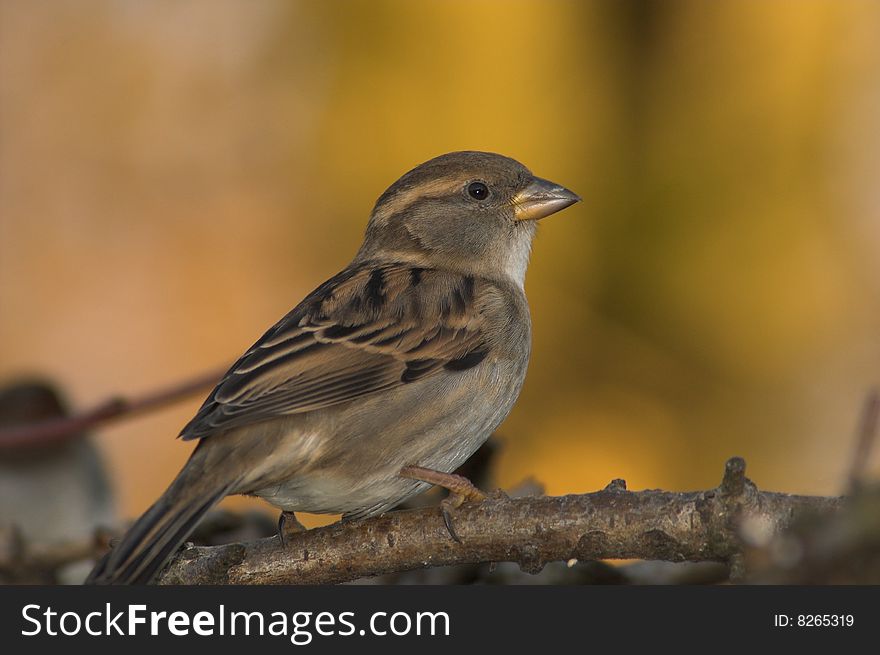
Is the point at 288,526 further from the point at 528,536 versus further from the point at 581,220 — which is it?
the point at 581,220

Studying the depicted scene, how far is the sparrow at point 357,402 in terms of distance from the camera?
3906mm

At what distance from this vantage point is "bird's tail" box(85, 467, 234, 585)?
3389 millimetres

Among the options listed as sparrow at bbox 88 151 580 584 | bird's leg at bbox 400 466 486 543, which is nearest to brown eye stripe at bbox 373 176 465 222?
sparrow at bbox 88 151 580 584

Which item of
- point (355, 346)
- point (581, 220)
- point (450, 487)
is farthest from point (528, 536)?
point (581, 220)

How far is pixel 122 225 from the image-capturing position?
8.54 m

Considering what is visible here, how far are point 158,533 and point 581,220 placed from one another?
3.91 metres

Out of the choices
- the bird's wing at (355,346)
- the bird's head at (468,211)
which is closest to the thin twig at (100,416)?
the bird's wing at (355,346)

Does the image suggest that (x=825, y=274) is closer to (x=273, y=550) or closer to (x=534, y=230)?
(x=534, y=230)

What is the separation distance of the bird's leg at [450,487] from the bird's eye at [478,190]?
5.79 ft

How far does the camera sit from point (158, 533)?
139 inches

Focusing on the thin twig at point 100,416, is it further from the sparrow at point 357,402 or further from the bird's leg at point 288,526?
the bird's leg at point 288,526

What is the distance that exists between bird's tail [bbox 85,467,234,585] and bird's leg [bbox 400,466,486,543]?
2.32 ft

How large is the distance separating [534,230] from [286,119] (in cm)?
302

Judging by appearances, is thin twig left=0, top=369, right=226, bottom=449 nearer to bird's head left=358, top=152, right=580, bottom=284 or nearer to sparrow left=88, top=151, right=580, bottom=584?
sparrow left=88, top=151, right=580, bottom=584
